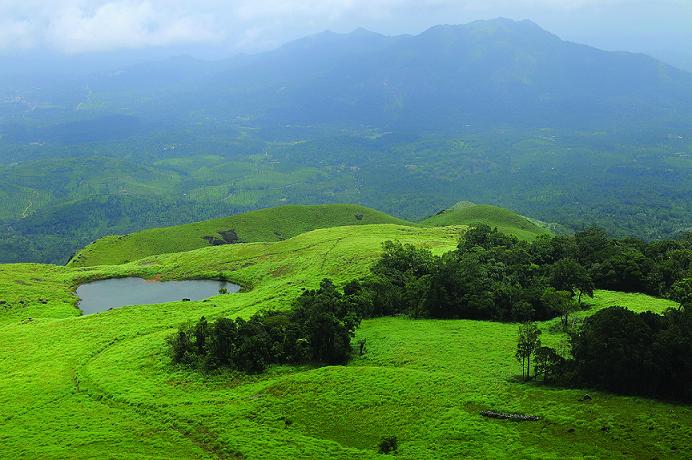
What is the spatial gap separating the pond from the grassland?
21569 millimetres

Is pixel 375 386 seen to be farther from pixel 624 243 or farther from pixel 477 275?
pixel 624 243

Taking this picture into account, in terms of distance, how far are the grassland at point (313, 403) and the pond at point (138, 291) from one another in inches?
849

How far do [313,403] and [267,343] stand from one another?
48.0 ft

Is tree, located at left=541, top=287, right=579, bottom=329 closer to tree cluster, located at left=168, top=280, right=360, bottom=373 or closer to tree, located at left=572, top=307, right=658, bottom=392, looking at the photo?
tree, located at left=572, top=307, right=658, bottom=392

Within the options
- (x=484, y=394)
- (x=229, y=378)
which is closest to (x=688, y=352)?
(x=484, y=394)

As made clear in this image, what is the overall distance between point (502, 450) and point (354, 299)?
40530 mm

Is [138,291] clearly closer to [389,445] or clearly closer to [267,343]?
[267,343]

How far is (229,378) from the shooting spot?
206ft

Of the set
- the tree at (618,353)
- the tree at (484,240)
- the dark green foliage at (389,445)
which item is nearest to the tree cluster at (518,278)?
the tree at (484,240)

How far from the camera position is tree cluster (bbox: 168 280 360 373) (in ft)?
215

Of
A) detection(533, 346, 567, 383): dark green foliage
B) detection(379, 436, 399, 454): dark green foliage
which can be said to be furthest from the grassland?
detection(533, 346, 567, 383): dark green foliage

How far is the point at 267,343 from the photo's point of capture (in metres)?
66.8

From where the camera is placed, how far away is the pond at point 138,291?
362 feet

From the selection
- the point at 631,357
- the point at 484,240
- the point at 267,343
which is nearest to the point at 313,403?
the point at 267,343
